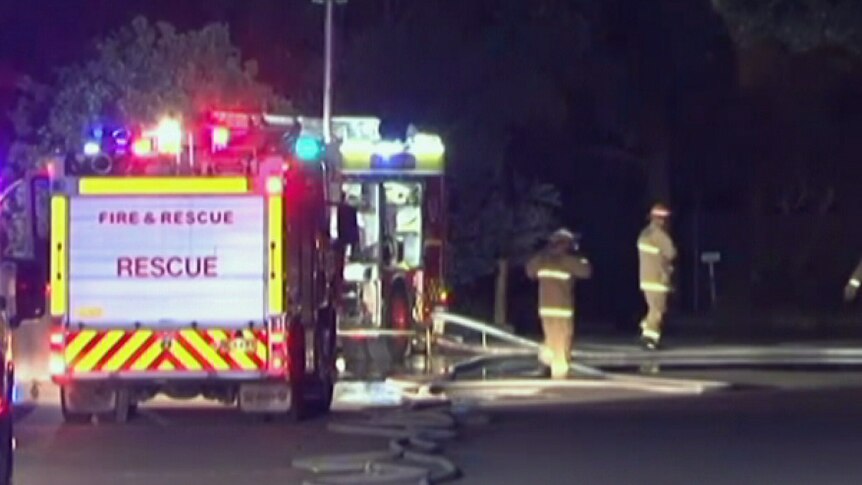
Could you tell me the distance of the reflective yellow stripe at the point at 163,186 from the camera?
70.8 ft

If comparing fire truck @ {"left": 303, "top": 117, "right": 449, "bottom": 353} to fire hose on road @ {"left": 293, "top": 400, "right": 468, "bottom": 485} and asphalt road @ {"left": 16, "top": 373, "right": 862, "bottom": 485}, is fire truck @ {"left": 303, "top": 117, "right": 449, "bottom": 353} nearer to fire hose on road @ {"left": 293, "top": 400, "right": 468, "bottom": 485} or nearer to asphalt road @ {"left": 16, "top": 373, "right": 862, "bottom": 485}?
asphalt road @ {"left": 16, "top": 373, "right": 862, "bottom": 485}

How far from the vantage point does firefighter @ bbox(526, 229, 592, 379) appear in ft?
87.8

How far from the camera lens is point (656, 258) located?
94.3ft

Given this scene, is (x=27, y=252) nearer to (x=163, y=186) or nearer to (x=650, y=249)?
(x=163, y=186)

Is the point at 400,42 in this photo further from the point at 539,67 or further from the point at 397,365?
the point at 397,365

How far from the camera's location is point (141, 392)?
882 inches

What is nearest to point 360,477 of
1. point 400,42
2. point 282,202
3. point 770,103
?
point 282,202

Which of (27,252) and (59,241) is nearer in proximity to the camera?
(59,241)

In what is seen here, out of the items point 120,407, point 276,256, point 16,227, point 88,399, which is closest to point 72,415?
point 88,399

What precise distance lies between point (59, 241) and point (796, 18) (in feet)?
22.1

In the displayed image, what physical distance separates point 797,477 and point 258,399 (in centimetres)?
654

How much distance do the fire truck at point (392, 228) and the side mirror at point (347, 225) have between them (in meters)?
2.71

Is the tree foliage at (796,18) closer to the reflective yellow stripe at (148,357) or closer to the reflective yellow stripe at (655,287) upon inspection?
the reflective yellow stripe at (148,357)

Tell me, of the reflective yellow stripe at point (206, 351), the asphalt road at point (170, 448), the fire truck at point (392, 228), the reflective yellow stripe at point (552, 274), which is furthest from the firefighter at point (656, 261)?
the reflective yellow stripe at point (206, 351)
